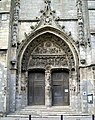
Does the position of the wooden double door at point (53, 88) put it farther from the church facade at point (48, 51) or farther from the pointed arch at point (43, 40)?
the pointed arch at point (43, 40)

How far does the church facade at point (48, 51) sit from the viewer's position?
13.5 metres

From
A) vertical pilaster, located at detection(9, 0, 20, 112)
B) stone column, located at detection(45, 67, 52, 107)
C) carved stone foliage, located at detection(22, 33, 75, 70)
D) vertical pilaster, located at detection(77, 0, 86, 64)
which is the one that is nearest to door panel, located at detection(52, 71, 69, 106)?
stone column, located at detection(45, 67, 52, 107)

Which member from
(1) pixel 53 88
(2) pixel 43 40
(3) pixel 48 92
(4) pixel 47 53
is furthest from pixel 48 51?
(3) pixel 48 92

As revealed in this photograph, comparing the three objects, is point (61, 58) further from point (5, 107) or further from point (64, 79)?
point (5, 107)

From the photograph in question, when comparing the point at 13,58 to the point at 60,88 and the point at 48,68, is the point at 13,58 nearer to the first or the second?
the point at 48,68

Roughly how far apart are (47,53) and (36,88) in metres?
2.06

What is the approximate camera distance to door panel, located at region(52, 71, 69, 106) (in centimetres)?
1424

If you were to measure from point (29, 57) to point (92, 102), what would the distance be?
433cm

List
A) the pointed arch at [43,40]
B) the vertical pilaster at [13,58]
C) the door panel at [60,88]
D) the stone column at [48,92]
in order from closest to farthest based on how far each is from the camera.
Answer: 1. the vertical pilaster at [13,58]
2. the stone column at [48,92]
3. the pointed arch at [43,40]
4. the door panel at [60,88]

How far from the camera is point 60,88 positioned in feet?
47.2

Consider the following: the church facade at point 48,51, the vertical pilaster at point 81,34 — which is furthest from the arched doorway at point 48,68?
the vertical pilaster at point 81,34

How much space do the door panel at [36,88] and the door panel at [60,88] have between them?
2.00ft

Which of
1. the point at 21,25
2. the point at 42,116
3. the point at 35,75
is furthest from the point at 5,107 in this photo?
the point at 21,25

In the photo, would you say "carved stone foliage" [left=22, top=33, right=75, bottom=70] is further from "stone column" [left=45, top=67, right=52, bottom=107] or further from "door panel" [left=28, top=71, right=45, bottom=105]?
"stone column" [left=45, top=67, right=52, bottom=107]
